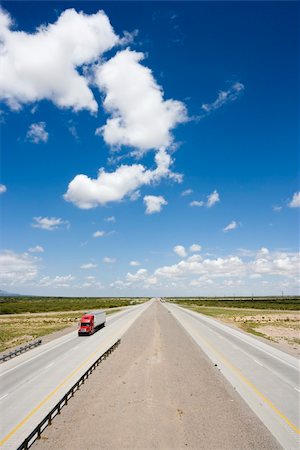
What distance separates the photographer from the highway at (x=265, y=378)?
1535cm

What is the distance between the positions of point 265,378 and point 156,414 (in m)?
9.80

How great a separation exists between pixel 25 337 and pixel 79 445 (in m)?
36.3

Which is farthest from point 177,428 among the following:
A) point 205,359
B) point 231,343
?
point 231,343

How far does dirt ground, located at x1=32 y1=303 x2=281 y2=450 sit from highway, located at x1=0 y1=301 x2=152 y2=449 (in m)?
1.09

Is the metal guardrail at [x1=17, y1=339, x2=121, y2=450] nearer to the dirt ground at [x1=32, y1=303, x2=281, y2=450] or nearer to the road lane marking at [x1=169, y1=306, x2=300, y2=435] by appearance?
the dirt ground at [x1=32, y1=303, x2=281, y2=450]

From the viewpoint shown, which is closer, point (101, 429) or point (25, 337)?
point (101, 429)

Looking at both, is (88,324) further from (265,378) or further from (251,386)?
(251,386)

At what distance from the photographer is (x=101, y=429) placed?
14.7 metres

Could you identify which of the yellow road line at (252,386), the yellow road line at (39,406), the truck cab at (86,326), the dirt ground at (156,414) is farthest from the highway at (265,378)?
the truck cab at (86,326)

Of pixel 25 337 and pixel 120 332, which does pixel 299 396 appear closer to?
pixel 120 332

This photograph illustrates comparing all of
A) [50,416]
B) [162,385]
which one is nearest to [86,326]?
[162,385]

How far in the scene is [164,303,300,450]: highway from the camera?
15352 millimetres

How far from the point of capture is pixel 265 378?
2272 centimetres

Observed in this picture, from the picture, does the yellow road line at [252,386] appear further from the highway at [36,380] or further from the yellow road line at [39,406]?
the yellow road line at [39,406]
